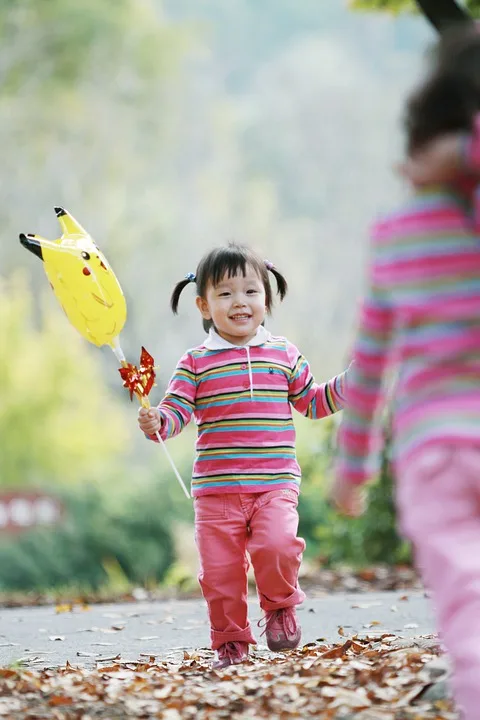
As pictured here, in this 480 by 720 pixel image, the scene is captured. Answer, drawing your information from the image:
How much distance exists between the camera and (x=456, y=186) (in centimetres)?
252

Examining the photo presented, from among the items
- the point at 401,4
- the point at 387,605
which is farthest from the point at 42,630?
the point at 401,4

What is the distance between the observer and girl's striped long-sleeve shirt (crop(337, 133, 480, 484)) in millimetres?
2441

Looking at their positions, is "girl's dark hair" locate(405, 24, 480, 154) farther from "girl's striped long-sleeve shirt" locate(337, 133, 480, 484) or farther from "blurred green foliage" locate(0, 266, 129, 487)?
"blurred green foliage" locate(0, 266, 129, 487)

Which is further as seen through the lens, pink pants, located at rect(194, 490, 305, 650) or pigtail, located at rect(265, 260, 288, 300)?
pigtail, located at rect(265, 260, 288, 300)

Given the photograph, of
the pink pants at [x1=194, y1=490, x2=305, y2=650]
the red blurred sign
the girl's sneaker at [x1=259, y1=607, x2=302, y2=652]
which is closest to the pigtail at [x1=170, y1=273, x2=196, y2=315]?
the pink pants at [x1=194, y1=490, x2=305, y2=650]

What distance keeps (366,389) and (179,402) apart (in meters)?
1.41

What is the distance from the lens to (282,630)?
392 centimetres

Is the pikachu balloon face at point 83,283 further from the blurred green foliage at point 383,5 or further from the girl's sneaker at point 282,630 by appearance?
the blurred green foliage at point 383,5

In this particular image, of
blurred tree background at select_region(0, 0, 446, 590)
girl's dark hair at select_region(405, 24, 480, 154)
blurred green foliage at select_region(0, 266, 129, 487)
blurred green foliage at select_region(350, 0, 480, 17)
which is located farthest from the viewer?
blurred green foliage at select_region(0, 266, 129, 487)

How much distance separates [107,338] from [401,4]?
3.71 metres

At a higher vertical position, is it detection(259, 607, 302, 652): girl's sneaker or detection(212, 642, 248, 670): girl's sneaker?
detection(259, 607, 302, 652): girl's sneaker

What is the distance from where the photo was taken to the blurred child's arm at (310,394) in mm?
4098

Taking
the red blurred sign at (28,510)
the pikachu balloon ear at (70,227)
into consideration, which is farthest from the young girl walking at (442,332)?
the red blurred sign at (28,510)

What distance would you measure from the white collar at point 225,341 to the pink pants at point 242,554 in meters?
0.51
